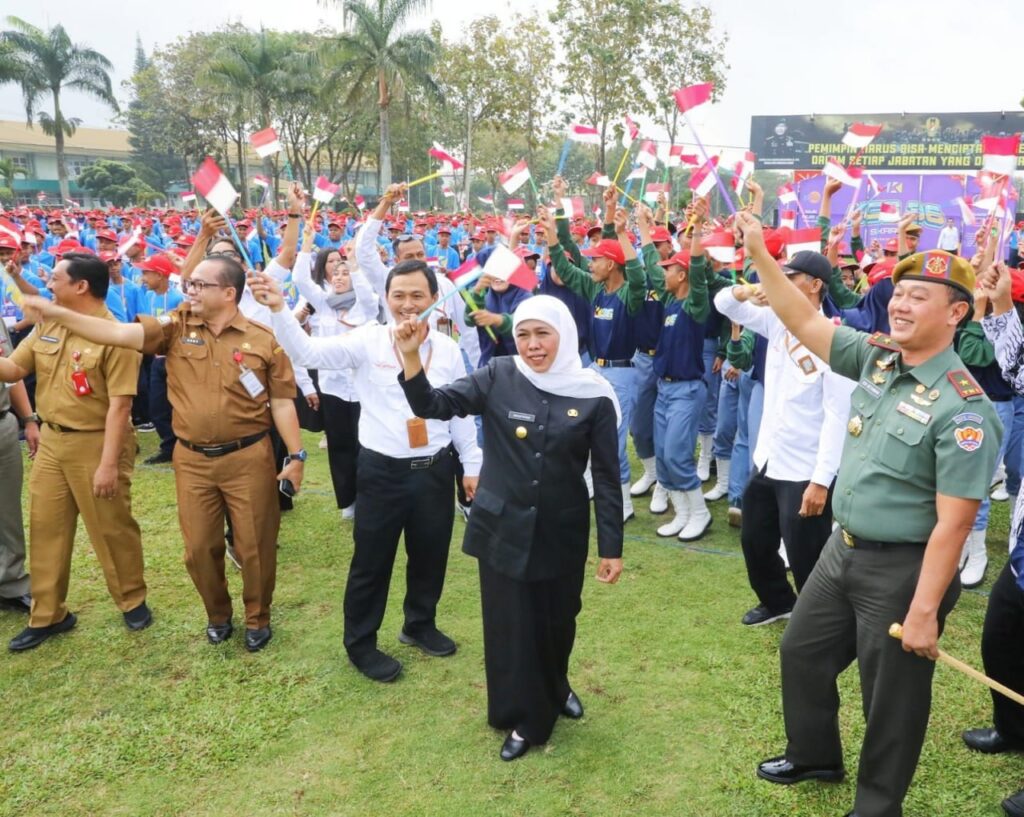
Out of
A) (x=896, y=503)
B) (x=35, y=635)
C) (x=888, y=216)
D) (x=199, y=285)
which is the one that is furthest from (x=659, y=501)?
(x=35, y=635)

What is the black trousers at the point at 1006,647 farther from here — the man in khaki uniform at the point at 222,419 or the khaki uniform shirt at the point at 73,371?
the khaki uniform shirt at the point at 73,371

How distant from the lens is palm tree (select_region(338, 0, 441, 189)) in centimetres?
2488

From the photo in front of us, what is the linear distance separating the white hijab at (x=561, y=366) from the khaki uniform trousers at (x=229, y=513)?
1.68 m

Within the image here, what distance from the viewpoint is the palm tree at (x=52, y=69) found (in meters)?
34.2

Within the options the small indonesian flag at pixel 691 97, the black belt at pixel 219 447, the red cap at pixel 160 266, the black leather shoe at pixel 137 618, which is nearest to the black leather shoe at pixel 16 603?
the black leather shoe at pixel 137 618

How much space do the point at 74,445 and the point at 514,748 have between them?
271cm

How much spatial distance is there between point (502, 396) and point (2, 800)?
2.52m

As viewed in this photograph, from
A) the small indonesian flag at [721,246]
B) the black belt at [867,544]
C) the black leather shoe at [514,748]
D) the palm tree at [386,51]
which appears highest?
the palm tree at [386,51]

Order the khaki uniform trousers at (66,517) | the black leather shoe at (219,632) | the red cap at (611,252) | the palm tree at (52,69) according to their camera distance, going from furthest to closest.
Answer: the palm tree at (52,69) → the red cap at (611,252) → the black leather shoe at (219,632) → the khaki uniform trousers at (66,517)

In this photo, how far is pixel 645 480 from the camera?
6.60 m

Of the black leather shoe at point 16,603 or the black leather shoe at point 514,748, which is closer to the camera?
the black leather shoe at point 514,748

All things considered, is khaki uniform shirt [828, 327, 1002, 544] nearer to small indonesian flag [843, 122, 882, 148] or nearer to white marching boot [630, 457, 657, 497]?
white marching boot [630, 457, 657, 497]

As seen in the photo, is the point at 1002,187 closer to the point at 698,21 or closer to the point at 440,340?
the point at 440,340

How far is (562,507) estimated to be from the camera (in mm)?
3074
